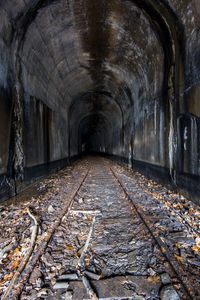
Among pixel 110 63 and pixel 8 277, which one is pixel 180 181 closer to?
pixel 8 277

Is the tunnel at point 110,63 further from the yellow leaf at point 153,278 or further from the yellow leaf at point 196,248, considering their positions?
the yellow leaf at point 153,278

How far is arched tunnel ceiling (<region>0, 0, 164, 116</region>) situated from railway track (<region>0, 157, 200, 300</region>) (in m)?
4.67

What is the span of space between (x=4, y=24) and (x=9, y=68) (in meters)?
0.94

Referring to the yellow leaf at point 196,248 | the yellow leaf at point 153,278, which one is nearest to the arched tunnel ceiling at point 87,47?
the yellow leaf at point 196,248

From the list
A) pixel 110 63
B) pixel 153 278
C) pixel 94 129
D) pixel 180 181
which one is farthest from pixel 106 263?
pixel 94 129

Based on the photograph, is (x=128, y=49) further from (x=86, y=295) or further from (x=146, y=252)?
(x=86, y=295)

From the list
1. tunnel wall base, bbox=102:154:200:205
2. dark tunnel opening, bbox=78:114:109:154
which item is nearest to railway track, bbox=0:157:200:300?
tunnel wall base, bbox=102:154:200:205

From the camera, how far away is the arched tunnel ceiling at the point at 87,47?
16.1 feet

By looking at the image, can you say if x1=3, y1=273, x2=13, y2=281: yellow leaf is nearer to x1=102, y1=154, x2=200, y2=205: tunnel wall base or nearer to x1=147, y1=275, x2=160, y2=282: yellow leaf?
x1=147, y1=275, x2=160, y2=282: yellow leaf

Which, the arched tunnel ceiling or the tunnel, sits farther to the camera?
the arched tunnel ceiling

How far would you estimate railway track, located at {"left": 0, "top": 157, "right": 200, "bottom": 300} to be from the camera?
1548mm

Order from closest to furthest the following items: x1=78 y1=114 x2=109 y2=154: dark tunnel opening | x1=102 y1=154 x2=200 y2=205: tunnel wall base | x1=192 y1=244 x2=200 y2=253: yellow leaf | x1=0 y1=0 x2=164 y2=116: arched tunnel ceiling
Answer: x1=192 y1=244 x2=200 y2=253: yellow leaf < x1=102 y1=154 x2=200 y2=205: tunnel wall base < x1=0 y1=0 x2=164 y2=116: arched tunnel ceiling < x1=78 y1=114 x2=109 y2=154: dark tunnel opening

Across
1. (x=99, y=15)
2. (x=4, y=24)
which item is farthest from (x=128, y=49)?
(x=4, y=24)

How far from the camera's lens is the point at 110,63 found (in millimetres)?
8344
